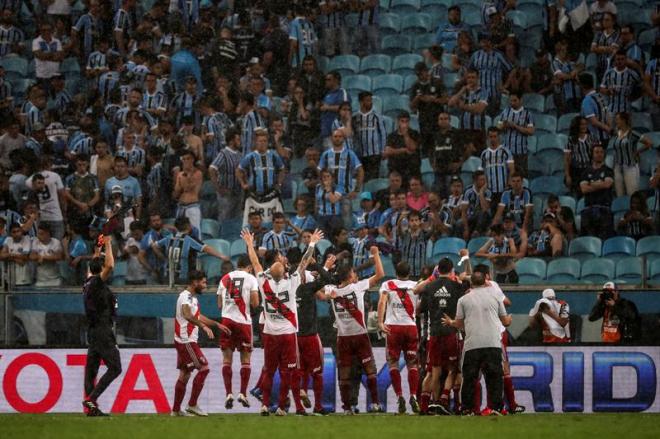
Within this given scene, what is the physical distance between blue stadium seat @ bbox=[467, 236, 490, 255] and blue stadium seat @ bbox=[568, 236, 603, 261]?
58.5 inches

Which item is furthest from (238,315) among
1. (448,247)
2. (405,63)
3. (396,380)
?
(405,63)

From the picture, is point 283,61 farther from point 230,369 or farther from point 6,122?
point 230,369

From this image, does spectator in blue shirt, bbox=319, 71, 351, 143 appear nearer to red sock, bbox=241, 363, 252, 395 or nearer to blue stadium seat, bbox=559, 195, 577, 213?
blue stadium seat, bbox=559, 195, 577, 213

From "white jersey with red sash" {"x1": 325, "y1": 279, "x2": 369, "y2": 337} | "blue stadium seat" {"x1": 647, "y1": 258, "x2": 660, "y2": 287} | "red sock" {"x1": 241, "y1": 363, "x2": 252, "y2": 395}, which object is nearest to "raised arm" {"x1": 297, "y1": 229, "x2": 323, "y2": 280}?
"white jersey with red sash" {"x1": 325, "y1": 279, "x2": 369, "y2": 337}

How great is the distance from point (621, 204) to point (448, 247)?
3.48 metres

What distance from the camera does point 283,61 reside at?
85.1 ft

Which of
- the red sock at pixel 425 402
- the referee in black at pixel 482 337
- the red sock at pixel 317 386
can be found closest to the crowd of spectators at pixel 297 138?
the red sock at pixel 317 386

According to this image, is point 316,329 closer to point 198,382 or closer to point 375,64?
point 198,382

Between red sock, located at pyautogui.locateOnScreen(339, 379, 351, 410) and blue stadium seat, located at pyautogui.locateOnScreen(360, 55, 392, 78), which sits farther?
blue stadium seat, located at pyautogui.locateOnScreen(360, 55, 392, 78)

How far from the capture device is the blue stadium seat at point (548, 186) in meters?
23.8

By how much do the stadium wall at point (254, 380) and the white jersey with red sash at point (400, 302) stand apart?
1.52m

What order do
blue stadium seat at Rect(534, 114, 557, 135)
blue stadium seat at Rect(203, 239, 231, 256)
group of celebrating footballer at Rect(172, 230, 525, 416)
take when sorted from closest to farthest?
group of celebrating footballer at Rect(172, 230, 525, 416) < blue stadium seat at Rect(203, 239, 231, 256) < blue stadium seat at Rect(534, 114, 557, 135)

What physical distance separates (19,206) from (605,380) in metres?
11.4

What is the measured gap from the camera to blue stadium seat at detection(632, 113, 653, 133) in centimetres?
2472
